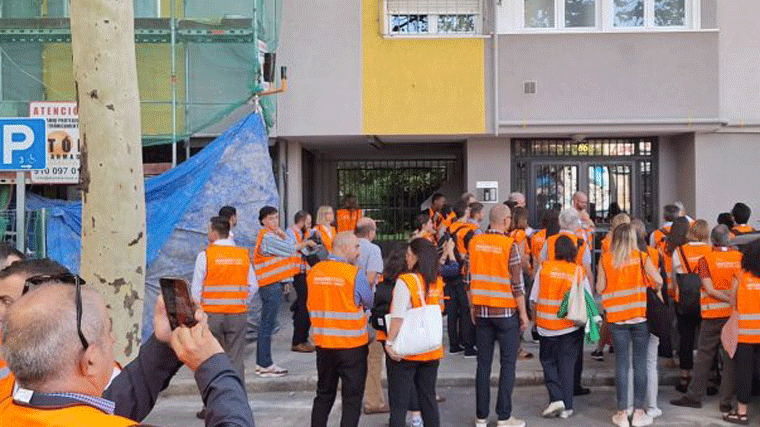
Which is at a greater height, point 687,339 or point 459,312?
point 459,312

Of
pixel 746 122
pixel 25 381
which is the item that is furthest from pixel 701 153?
pixel 25 381

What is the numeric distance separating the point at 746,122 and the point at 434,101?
16.9ft

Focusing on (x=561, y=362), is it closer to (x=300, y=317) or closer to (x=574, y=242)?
(x=574, y=242)

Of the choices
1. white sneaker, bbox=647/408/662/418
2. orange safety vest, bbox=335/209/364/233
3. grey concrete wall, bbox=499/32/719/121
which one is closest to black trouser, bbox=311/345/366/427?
white sneaker, bbox=647/408/662/418

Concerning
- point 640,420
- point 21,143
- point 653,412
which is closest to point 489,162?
point 653,412

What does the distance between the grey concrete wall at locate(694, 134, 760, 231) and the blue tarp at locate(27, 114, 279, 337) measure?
7258 millimetres

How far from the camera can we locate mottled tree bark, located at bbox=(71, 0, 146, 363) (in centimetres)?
539

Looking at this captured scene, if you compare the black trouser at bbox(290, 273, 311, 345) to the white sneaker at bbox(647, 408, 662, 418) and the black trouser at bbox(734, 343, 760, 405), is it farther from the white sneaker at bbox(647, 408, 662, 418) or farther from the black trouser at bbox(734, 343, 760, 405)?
the black trouser at bbox(734, 343, 760, 405)

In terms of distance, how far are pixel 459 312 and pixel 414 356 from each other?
3.59m

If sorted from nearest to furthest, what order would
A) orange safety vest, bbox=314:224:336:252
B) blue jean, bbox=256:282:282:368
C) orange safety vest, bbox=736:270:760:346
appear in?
orange safety vest, bbox=736:270:760:346 → blue jean, bbox=256:282:282:368 → orange safety vest, bbox=314:224:336:252

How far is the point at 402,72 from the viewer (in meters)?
13.2

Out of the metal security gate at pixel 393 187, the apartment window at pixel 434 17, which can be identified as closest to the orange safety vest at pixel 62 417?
the apartment window at pixel 434 17

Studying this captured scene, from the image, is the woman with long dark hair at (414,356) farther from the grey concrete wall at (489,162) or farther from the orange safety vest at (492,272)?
the grey concrete wall at (489,162)

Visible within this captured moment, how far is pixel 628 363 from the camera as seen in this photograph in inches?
301
